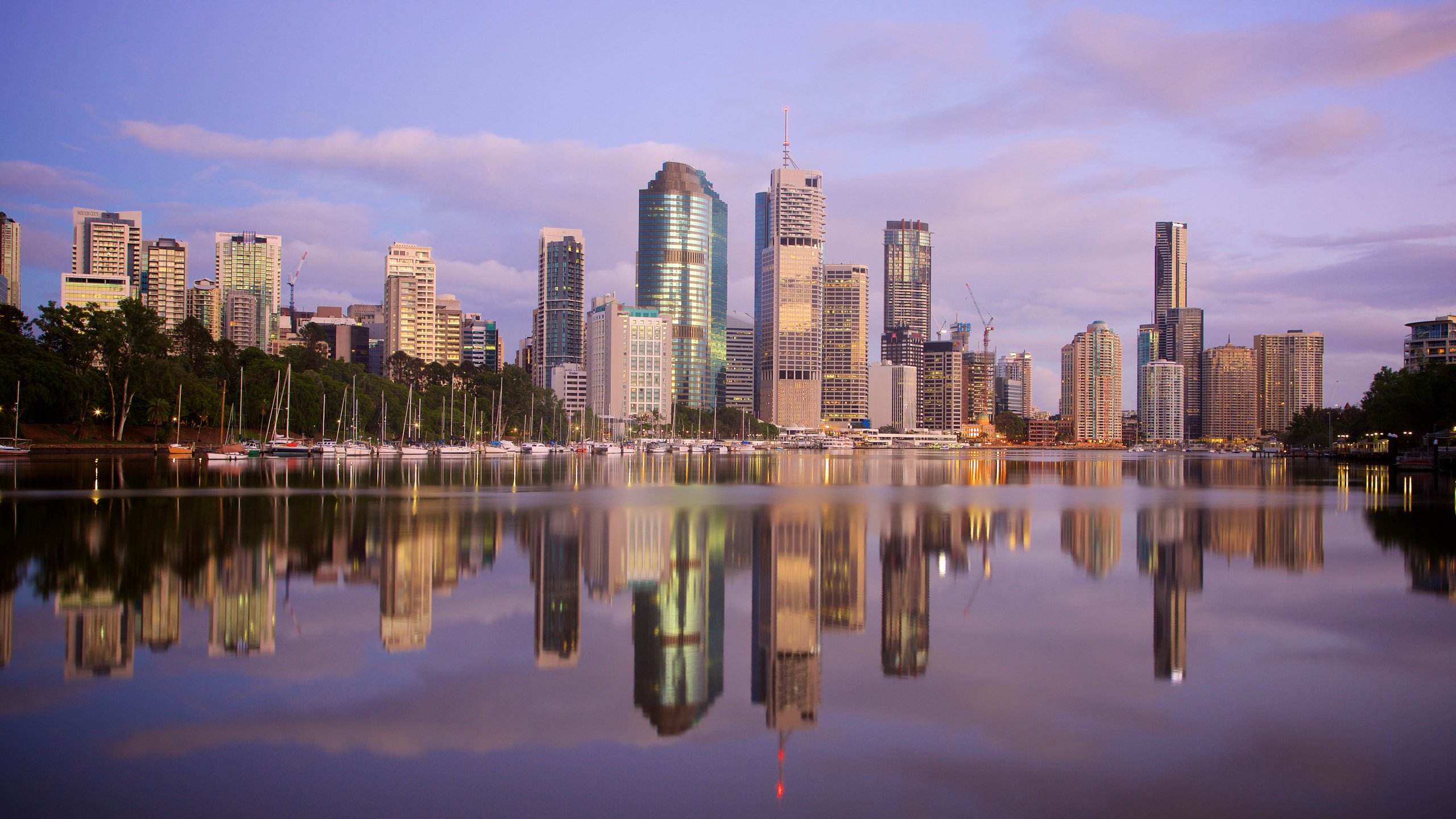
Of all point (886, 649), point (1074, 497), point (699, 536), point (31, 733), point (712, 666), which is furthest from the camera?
point (1074, 497)

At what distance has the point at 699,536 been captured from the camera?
30594 mm

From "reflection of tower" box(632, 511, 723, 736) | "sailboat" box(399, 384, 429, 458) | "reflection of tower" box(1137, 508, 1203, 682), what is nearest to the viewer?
"reflection of tower" box(632, 511, 723, 736)

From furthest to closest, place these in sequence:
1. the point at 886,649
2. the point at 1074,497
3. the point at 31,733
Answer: the point at 1074,497, the point at 886,649, the point at 31,733

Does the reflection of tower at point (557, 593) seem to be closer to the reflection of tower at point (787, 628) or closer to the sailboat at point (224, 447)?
the reflection of tower at point (787, 628)

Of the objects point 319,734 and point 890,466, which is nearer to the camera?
point 319,734

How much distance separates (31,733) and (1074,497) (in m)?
51.3

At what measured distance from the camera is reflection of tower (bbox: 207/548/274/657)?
15.4 m

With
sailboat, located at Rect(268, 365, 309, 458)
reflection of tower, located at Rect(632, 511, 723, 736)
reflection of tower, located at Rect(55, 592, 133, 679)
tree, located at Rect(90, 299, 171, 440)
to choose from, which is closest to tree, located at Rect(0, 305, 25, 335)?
tree, located at Rect(90, 299, 171, 440)

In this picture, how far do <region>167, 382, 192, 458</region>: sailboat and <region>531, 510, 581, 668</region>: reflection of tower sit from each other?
240 ft

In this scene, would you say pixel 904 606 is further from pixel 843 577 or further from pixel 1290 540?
pixel 1290 540

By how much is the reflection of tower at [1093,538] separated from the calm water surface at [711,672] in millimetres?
332

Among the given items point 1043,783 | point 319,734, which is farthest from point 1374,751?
point 319,734

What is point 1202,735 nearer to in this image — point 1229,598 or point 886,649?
point 886,649

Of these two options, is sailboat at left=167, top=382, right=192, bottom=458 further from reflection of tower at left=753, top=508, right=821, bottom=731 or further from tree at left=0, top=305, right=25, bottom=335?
reflection of tower at left=753, top=508, right=821, bottom=731
